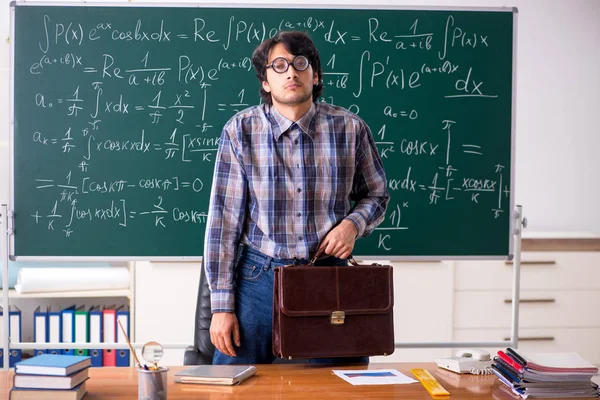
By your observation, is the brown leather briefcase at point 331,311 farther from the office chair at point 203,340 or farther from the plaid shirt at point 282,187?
the office chair at point 203,340

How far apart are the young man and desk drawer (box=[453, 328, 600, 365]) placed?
6.07ft

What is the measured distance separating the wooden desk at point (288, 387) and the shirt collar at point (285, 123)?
2.35ft

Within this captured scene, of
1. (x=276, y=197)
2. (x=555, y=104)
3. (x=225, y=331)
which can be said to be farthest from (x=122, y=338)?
(x=555, y=104)

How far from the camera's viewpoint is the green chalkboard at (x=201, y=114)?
2949 mm

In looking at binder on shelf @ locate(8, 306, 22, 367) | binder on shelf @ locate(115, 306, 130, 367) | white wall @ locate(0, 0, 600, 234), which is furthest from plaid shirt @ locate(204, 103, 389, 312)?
white wall @ locate(0, 0, 600, 234)

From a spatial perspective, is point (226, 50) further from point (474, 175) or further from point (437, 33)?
point (474, 175)

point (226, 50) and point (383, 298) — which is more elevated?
point (226, 50)

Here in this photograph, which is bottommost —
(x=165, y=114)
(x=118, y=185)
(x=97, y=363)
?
(x=97, y=363)

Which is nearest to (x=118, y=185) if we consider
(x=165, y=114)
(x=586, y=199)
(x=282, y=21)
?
(x=165, y=114)

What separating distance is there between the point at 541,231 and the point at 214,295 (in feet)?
9.09

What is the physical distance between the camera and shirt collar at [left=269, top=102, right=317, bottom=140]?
7.06 feet

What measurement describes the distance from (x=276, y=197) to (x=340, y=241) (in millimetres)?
231

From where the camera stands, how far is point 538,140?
4367mm

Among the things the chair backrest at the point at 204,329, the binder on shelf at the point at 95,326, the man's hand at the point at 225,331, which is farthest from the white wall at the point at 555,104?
the man's hand at the point at 225,331
